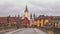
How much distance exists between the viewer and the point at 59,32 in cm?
2236

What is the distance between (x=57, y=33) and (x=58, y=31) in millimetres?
307

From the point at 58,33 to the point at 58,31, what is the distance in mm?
474

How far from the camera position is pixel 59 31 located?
74.1ft

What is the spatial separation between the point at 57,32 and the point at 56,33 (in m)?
0.16

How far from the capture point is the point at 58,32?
2258 cm

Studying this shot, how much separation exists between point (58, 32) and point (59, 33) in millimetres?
386

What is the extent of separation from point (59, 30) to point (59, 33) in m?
0.78

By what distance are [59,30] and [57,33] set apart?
1.68ft

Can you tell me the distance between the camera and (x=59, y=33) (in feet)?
72.8

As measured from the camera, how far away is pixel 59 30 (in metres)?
22.9

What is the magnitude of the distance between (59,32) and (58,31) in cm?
45

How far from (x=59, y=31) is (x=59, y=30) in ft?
1.17

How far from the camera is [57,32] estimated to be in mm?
22844
